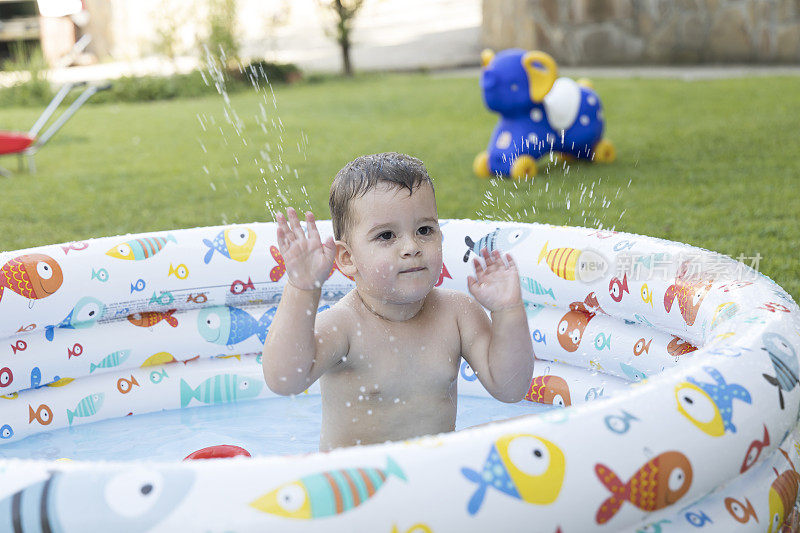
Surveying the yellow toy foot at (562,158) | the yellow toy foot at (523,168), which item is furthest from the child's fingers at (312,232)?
the yellow toy foot at (562,158)

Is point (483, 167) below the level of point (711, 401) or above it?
below

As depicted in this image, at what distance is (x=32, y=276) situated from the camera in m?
2.71

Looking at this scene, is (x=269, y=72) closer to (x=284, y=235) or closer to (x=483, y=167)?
(x=483, y=167)

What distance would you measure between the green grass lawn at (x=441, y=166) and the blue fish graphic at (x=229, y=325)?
185 centimetres

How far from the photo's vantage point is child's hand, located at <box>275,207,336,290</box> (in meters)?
1.86

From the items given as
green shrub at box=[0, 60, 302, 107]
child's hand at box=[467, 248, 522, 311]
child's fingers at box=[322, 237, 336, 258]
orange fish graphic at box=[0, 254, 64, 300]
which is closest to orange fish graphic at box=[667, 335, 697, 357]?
child's hand at box=[467, 248, 522, 311]

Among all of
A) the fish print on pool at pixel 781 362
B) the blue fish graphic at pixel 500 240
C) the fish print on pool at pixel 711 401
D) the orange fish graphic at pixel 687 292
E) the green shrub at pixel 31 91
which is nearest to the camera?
the fish print on pool at pixel 711 401

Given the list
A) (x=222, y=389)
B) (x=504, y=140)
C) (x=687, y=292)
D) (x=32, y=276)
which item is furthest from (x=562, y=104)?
(x=32, y=276)

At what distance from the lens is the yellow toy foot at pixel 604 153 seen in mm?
6117

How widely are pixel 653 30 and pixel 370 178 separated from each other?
953 centimetres

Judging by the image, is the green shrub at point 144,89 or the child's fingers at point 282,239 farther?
the green shrub at point 144,89

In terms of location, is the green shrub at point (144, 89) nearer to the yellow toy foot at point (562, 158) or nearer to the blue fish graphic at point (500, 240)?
the yellow toy foot at point (562, 158)

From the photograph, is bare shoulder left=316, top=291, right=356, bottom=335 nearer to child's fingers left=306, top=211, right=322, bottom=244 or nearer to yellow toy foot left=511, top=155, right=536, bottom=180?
child's fingers left=306, top=211, right=322, bottom=244

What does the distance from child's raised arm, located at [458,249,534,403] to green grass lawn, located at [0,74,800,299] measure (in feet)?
5.30
